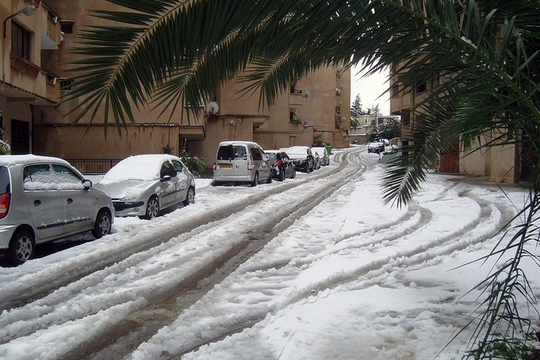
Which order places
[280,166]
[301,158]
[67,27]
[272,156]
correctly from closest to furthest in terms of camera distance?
[280,166] < [67,27] < [272,156] < [301,158]

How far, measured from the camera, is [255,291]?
243 inches

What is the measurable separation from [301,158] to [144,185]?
21040 mm

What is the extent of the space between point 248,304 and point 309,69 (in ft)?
8.97

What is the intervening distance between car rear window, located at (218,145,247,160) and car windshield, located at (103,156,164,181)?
7.70 meters

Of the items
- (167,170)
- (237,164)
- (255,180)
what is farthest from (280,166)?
(167,170)

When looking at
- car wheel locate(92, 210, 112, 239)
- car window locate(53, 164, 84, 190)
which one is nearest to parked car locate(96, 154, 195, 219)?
car wheel locate(92, 210, 112, 239)

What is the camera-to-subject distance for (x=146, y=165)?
13305 millimetres

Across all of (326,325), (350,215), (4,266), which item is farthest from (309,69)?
(350,215)

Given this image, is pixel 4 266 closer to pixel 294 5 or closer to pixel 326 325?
pixel 326 325

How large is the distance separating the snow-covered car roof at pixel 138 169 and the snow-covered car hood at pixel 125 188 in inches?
8.1

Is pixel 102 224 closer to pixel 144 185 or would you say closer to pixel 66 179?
pixel 66 179

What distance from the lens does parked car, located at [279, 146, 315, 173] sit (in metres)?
32.4

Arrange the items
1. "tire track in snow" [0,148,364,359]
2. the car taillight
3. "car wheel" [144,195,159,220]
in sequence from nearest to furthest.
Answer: "tire track in snow" [0,148,364,359], the car taillight, "car wheel" [144,195,159,220]

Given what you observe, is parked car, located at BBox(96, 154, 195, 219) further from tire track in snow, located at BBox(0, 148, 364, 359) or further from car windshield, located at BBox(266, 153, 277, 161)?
car windshield, located at BBox(266, 153, 277, 161)
